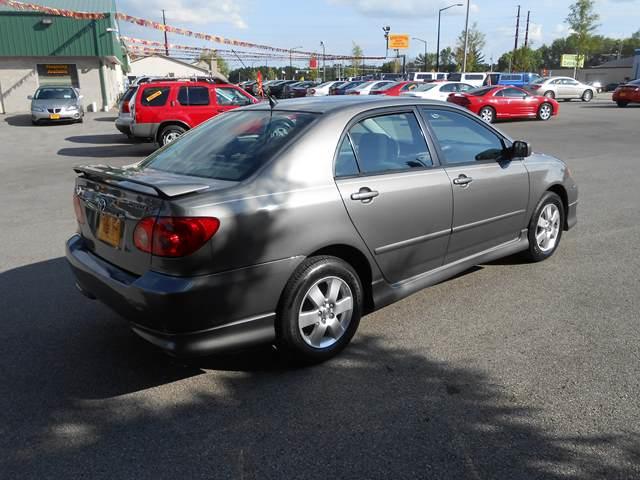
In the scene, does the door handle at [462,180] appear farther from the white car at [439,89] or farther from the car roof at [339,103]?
the white car at [439,89]

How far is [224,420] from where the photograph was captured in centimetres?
292

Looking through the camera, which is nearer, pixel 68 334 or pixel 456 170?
pixel 68 334

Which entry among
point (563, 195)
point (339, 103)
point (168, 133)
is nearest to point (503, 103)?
point (168, 133)

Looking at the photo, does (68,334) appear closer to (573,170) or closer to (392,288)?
(392,288)

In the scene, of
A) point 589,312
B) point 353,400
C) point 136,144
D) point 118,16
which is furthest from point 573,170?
point 118,16

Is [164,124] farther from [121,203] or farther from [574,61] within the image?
[574,61]

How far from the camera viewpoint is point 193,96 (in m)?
14.1

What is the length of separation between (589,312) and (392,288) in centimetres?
160

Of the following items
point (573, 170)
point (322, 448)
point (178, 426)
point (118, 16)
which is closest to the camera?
point (322, 448)

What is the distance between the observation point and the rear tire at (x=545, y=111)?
22.3 metres

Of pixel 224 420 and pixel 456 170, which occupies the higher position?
pixel 456 170

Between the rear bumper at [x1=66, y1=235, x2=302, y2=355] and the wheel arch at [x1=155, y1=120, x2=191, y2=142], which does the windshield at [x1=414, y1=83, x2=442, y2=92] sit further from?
the rear bumper at [x1=66, y1=235, x2=302, y2=355]

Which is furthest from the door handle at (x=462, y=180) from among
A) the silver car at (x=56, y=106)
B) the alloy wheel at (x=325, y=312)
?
the silver car at (x=56, y=106)

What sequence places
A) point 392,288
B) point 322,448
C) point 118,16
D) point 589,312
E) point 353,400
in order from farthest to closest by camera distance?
point 118,16 → point 589,312 → point 392,288 → point 353,400 → point 322,448
